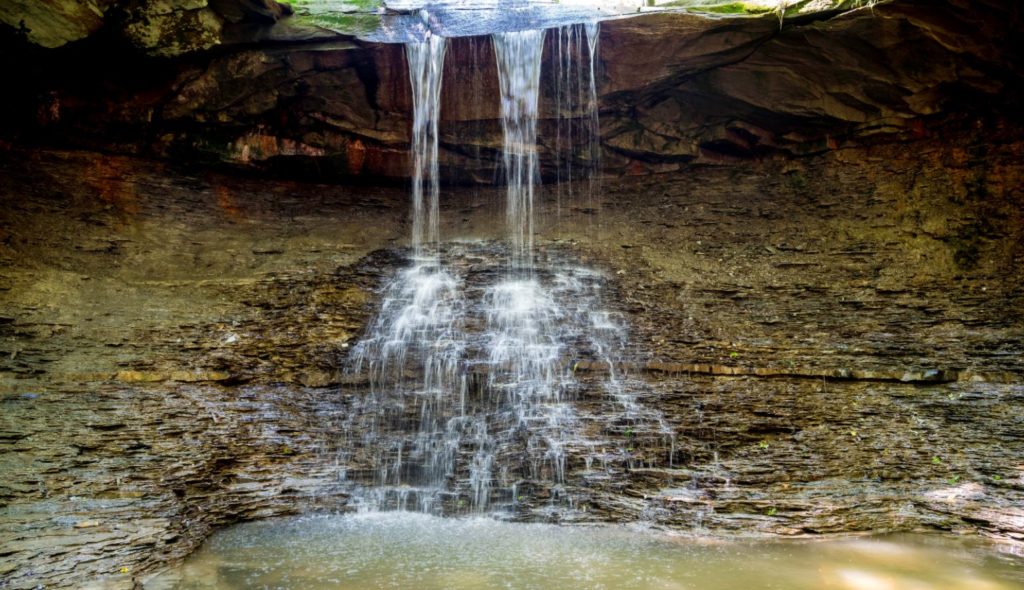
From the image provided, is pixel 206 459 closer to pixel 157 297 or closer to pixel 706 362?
pixel 157 297

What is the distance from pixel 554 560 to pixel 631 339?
418 cm

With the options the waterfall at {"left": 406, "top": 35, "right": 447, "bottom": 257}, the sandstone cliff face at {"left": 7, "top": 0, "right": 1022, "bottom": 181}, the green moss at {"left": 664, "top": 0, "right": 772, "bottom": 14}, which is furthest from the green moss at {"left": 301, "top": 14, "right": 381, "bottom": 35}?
the green moss at {"left": 664, "top": 0, "right": 772, "bottom": 14}

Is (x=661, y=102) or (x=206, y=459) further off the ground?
(x=661, y=102)

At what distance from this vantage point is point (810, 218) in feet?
35.2

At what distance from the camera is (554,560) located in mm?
5492

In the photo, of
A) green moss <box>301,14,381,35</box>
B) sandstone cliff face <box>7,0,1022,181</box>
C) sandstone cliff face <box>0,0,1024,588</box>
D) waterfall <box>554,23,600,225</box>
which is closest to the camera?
sandstone cliff face <box>0,0,1024,588</box>

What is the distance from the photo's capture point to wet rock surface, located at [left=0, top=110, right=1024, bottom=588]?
648cm

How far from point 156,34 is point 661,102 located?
799 centimetres

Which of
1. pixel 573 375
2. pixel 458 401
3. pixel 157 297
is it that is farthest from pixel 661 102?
pixel 157 297

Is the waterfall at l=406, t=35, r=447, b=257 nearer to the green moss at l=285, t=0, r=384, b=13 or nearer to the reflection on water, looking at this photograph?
the green moss at l=285, t=0, r=384, b=13

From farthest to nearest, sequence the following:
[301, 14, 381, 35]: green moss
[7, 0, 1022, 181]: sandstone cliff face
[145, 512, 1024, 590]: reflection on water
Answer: [301, 14, 381, 35]: green moss, [7, 0, 1022, 181]: sandstone cliff face, [145, 512, 1024, 590]: reflection on water

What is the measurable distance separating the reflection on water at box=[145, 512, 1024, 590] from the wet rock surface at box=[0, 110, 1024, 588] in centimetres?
40

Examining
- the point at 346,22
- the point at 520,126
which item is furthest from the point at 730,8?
the point at 346,22

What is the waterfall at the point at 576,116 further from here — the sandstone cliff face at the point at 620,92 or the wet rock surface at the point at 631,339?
the wet rock surface at the point at 631,339
